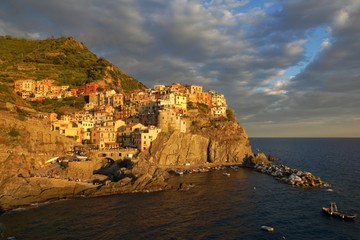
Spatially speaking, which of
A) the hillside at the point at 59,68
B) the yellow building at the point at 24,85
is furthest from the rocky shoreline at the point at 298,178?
the yellow building at the point at 24,85

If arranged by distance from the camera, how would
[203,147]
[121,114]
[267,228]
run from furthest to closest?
1. [121,114]
2. [203,147]
3. [267,228]

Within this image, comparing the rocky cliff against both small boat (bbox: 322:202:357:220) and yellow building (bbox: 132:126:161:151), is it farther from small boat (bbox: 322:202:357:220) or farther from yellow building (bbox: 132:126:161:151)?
small boat (bbox: 322:202:357:220)

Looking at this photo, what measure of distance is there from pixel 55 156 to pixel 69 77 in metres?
99.4

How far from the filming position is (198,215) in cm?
5034

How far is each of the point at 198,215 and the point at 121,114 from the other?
287ft

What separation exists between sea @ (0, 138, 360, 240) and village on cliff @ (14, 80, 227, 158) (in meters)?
36.0

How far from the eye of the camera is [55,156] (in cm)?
8169

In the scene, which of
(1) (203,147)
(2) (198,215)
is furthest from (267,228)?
(1) (203,147)

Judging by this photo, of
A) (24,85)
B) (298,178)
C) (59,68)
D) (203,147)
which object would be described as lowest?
(298,178)

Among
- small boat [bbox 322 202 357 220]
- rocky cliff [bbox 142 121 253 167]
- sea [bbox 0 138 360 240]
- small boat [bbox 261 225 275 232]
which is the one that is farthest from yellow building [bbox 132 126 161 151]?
small boat [bbox 322 202 357 220]

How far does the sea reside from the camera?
138 feet

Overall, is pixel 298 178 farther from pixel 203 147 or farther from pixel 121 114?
pixel 121 114

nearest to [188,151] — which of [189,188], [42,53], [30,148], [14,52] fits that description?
[189,188]

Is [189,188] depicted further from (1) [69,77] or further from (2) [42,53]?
(2) [42,53]
